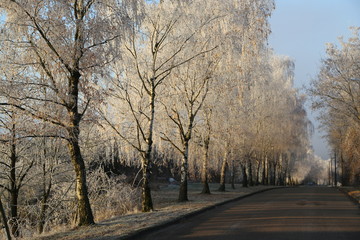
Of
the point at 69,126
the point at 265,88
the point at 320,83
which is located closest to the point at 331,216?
the point at 69,126

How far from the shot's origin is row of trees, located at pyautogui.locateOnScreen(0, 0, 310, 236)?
12094 mm

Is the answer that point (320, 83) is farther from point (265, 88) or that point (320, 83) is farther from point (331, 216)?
point (331, 216)

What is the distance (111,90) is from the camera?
41.4 feet

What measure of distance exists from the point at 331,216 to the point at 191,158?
13874 mm

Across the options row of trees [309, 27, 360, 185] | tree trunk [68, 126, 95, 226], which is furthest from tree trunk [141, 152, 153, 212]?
row of trees [309, 27, 360, 185]

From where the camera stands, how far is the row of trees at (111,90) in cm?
1209

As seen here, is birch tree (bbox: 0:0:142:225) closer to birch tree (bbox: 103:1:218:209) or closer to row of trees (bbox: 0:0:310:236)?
row of trees (bbox: 0:0:310:236)

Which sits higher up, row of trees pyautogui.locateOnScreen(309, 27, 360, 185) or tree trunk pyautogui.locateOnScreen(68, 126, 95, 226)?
row of trees pyautogui.locateOnScreen(309, 27, 360, 185)

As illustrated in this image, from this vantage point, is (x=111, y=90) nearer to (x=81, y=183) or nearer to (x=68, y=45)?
(x=68, y=45)

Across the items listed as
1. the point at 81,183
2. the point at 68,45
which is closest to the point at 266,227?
the point at 81,183

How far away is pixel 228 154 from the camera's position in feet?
108

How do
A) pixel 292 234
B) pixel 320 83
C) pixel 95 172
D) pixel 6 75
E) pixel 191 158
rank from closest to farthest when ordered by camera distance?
pixel 292 234 → pixel 6 75 → pixel 95 172 → pixel 191 158 → pixel 320 83

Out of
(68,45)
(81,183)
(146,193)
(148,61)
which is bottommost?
(146,193)

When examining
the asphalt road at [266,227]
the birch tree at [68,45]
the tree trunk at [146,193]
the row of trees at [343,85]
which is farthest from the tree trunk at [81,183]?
the row of trees at [343,85]
